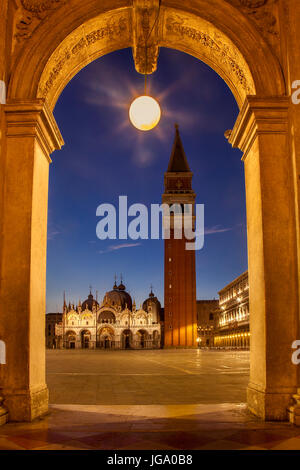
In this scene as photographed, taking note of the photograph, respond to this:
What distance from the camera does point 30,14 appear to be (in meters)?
6.16

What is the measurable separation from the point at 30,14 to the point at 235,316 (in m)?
73.6

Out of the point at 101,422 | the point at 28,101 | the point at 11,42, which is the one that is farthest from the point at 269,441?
the point at 11,42

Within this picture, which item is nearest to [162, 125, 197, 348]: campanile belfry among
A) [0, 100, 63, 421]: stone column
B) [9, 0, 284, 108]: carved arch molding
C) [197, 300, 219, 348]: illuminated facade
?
[197, 300, 219, 348]: illuminated facade

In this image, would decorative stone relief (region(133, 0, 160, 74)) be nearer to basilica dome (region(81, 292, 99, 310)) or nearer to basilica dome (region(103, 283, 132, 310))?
basilica dome (region(103, 283, 132, 310))

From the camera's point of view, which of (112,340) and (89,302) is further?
(89,302)

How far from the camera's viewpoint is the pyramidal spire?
79562 mm

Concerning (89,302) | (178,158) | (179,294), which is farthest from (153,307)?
(178,158)

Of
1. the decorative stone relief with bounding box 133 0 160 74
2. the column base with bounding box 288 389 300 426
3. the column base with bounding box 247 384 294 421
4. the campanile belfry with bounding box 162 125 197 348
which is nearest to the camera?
the column base with bounding box 288 389 300 426

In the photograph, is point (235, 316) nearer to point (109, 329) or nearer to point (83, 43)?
point (109, 329)

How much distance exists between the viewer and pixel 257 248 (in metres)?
5.96

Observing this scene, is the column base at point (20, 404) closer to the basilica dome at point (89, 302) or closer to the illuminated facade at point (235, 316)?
the illuminated facade at point (235, 316)

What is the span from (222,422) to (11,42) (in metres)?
5.65

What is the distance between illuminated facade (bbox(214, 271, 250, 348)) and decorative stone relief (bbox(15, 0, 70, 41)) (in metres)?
59.0

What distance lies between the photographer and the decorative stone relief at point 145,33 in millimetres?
6297
